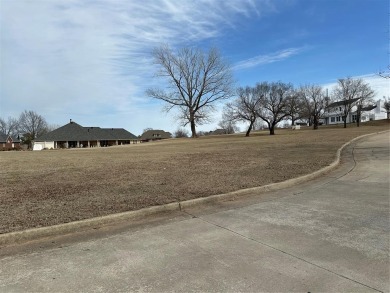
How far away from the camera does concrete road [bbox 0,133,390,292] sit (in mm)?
3201

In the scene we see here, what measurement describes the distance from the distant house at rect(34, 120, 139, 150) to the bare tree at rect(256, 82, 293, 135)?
39.8 m

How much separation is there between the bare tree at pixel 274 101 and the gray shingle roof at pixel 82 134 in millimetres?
39843

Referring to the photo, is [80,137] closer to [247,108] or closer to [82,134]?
[82,134]

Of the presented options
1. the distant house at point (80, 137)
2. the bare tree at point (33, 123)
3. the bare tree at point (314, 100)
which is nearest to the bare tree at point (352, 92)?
the bare tree at point (314, 100)

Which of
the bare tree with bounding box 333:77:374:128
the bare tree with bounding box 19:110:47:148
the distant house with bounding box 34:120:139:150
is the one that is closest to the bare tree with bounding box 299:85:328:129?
the bare tree with bounding box 333:77:374:128

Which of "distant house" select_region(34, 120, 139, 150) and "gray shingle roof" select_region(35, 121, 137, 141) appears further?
"gray shingle roof" select_region(35, 121, 137, 141)

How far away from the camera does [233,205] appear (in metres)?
6.39

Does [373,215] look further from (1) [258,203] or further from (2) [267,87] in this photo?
(2) [267,87]

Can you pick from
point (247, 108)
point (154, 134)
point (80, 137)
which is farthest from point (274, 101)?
point (154, 134)

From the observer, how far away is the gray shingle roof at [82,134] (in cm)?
6944

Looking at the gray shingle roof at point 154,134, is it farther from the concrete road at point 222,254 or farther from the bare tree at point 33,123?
the concrete road at point 222,254

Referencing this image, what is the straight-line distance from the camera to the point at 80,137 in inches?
2820

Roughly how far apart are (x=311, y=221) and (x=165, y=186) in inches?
151

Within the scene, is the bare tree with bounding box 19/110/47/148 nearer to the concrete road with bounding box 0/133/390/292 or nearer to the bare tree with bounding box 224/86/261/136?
the bare tree with bounding box 224/86/261/136
